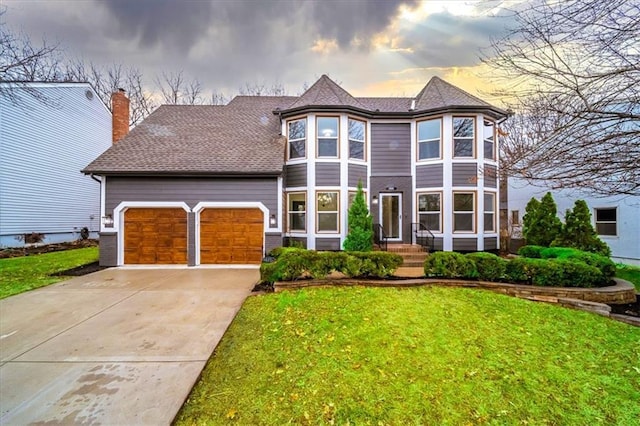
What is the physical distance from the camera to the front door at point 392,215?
1146 centimetres

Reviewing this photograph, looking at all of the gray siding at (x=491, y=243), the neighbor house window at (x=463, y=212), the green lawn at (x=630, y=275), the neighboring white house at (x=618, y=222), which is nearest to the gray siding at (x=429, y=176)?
the neighbor house window at (x=463, y=212)

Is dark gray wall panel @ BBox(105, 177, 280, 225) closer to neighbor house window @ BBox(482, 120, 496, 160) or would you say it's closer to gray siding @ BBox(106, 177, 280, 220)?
gray siding @ BBox(106, 177, 280, 220)

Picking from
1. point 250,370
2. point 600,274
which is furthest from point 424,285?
point 250,370

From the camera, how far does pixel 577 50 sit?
3.72 metres

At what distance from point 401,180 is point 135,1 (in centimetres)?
1239

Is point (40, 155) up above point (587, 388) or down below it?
above

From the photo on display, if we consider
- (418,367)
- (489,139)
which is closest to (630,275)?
(489,139)

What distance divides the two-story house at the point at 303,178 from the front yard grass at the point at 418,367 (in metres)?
5.38

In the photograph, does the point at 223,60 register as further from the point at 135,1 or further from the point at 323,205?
the point at 323,205

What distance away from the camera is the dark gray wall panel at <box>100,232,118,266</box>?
988 centimetres

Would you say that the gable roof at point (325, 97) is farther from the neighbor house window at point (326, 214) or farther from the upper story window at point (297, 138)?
the neighbor house window at point (326, 214)

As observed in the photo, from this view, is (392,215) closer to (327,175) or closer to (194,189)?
(327,175)

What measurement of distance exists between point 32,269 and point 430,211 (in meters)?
13.9

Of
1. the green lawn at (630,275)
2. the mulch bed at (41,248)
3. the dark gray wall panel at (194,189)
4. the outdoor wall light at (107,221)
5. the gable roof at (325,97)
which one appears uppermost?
the gable roof at (325,97)
